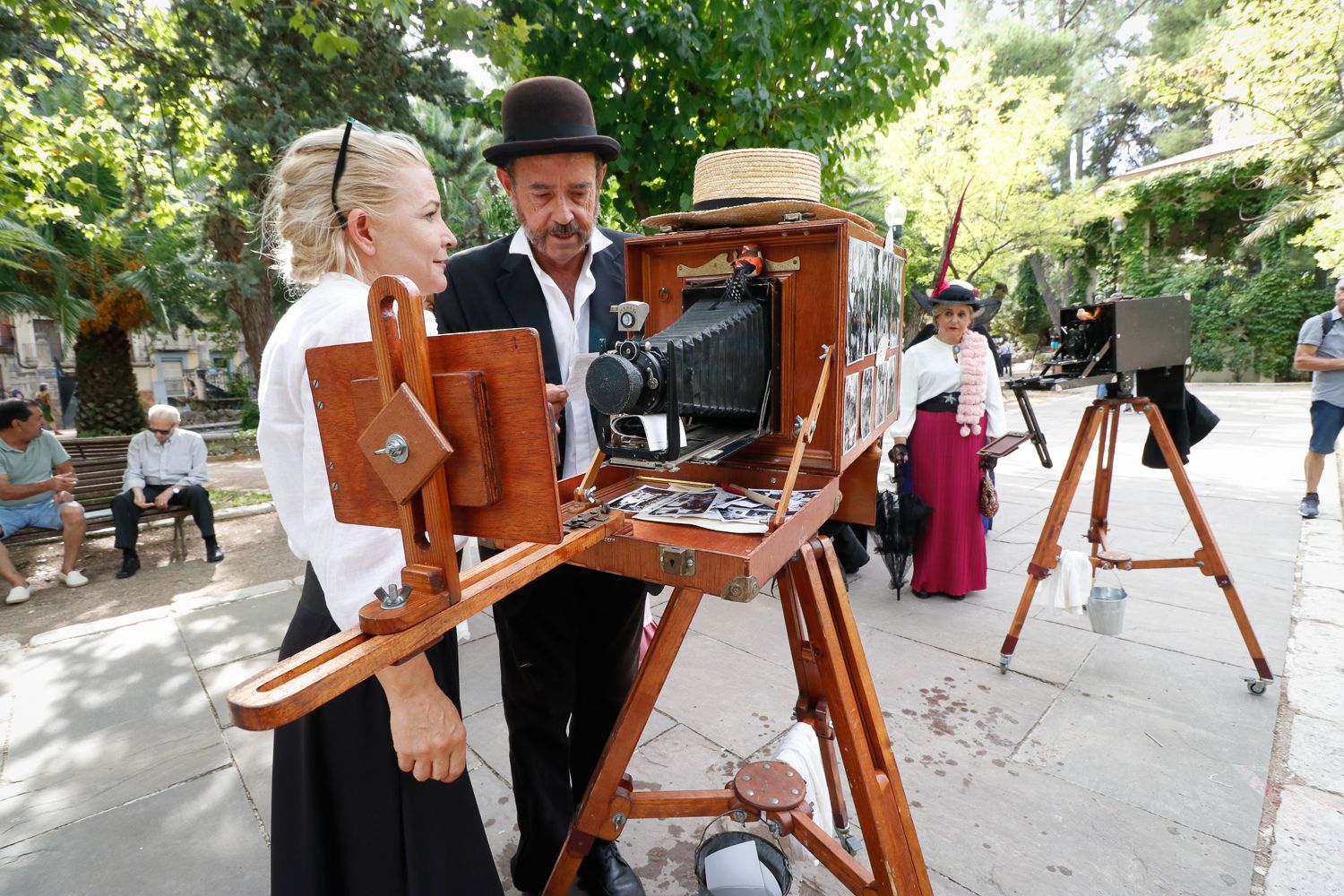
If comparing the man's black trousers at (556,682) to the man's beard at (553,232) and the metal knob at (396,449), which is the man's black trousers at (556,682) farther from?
the metal knob at (396,449)

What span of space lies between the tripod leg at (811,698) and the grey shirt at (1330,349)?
21.5ft

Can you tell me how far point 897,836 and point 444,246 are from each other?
1756mm

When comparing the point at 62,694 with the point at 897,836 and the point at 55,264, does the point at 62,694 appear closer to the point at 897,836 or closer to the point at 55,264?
the point at 897,836

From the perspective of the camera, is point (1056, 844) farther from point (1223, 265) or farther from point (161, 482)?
point (1223, 265)

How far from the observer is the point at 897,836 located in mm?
1591

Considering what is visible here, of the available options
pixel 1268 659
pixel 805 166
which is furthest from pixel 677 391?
pixel 1268 659

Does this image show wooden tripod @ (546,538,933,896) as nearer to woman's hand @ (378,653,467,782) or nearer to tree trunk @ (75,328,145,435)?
woman's hand @ (378,653,467,782)

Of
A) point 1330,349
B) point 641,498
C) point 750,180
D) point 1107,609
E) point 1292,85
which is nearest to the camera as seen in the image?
point 641,498

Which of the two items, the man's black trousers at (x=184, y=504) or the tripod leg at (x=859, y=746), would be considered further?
the man's black trousers at (x=184, y=504)

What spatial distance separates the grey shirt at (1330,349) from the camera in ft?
19.3

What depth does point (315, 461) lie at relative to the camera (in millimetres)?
1155

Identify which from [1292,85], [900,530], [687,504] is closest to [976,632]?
[900,530]

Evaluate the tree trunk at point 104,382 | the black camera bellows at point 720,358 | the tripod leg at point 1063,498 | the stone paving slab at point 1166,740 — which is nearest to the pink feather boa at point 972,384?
the tripod leg at point 1063,498

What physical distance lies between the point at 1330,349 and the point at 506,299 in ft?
24.9
